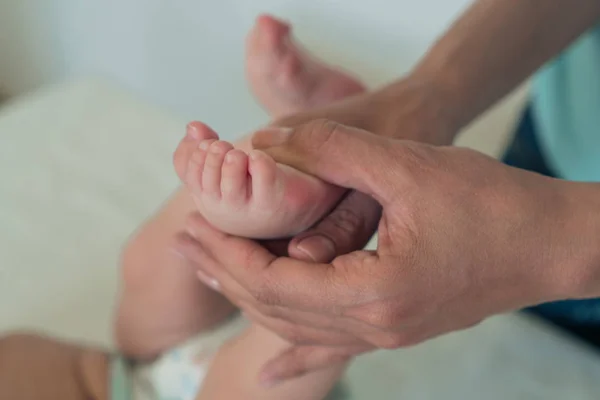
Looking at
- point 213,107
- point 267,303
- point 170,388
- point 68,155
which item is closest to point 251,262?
point 267,303

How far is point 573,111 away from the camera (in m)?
0.87

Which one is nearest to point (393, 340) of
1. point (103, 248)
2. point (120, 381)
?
point (120, 381)

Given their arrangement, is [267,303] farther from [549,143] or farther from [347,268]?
[549,143]

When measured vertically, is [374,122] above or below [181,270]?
above

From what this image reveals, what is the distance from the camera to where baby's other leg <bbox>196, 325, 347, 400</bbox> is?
629 mm

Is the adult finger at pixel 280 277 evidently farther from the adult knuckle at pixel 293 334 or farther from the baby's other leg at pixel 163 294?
the baby's other leg at pixel 163 294

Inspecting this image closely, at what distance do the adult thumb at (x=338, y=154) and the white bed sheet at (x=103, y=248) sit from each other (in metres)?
0.46

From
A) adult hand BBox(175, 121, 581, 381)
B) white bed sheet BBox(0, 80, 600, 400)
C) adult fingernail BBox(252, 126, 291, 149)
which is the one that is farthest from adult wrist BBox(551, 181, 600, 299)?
white bed sheet BBox(0, 80, 600, 400)

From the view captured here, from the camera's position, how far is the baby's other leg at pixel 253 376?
0.63m

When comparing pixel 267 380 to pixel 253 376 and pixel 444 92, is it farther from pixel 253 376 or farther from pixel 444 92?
pixel 444 92

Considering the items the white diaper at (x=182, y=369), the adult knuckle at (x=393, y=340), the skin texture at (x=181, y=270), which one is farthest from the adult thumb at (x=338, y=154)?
the white diaper at (x=182, y=369)

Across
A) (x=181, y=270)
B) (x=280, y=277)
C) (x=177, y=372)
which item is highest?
(x=280, y=277)

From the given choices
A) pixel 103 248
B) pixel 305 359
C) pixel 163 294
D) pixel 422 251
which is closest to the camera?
pixel 422 251

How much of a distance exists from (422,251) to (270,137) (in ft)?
0.52
